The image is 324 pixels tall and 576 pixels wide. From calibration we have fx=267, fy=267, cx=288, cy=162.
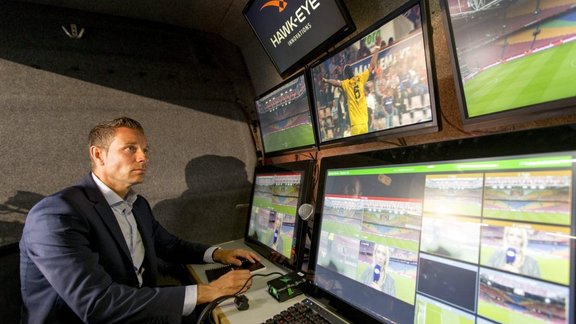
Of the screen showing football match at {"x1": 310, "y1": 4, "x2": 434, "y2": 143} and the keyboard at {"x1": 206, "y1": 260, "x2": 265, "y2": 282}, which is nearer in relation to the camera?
the screen showing football match at {"x1": 310, "y1": 4, "x2": 434, "y2": 143}

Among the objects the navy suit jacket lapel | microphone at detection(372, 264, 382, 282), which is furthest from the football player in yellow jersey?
the navy suit jacket lapel

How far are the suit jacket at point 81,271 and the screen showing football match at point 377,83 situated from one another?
2.87 feet

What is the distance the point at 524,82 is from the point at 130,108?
1.76 meters

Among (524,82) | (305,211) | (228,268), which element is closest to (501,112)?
(524,82)

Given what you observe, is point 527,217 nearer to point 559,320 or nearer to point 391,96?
point 559,320

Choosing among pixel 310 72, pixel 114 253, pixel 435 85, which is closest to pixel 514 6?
pixel 435 85

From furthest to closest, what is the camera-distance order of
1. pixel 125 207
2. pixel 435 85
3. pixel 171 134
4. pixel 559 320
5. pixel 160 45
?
pixel 160 45 → pixel 171 134 → pixel 125 207 → pixel 435 85 → pixel 559 320

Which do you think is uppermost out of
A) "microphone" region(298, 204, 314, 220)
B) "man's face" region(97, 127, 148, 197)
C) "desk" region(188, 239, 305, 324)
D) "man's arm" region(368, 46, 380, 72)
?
A: "man's arm" region(368, 46, 380, 72)

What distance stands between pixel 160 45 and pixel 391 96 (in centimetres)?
160

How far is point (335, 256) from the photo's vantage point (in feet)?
2.71

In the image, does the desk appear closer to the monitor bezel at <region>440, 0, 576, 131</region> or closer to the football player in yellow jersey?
the football player in yellow jersey

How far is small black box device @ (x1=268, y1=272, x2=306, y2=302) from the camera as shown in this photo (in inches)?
35.3

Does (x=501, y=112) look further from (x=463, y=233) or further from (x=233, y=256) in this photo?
(x=233, y=256)

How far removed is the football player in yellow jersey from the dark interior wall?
978 millimetres
